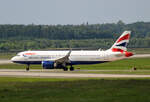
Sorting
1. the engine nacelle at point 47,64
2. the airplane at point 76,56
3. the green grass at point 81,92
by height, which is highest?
the airplane at point 76,56

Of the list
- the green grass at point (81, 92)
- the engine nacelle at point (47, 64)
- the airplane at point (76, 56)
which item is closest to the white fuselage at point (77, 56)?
the airplane at point (76, 56)

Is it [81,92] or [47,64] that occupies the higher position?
[47,64]

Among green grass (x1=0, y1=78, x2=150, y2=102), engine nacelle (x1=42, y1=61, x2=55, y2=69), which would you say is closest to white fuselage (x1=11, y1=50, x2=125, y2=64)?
engine nacelle (x1=42, y1=61, x2=55, y2=69)

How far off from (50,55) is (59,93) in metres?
39.6

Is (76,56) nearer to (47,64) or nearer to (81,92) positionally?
(47,64)

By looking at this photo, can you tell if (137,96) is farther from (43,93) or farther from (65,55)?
(65,55)

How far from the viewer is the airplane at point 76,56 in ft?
247

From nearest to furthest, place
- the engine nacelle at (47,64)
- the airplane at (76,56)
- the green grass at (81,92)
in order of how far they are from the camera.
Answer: the green grass at (81,92), the engine nacelle at (47,64), the airplane at (76,56)

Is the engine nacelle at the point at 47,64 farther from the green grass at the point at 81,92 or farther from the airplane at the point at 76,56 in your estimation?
the green grass at the point at 81,92

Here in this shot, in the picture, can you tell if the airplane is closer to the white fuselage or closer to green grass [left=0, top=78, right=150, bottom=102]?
the white fuselage

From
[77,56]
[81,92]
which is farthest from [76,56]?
[81,92]

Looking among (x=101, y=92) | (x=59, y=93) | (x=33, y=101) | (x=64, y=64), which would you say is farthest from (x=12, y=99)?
(x=64, y=64)

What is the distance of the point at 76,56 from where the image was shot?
7688 cm

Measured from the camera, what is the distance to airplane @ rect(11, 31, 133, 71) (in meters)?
75.2
